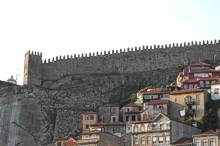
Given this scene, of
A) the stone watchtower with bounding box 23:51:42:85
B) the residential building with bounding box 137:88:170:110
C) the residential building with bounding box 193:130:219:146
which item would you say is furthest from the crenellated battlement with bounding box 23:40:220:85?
the residential building with bounding box 193:130:219:146

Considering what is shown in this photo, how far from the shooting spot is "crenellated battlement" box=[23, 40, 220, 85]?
113000 mm

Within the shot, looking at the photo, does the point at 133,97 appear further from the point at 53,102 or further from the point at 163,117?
the point at 163,117

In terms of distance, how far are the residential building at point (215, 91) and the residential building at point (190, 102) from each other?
0.99 m

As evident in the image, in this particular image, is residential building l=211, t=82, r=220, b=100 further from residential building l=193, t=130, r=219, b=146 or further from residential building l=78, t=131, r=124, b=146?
residential building l=78, t=131, r=124, b=146

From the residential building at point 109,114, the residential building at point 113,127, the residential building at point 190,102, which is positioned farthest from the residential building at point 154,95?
the residential building at point 113,127

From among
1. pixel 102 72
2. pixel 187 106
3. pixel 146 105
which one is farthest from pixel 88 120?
pixel 102 72

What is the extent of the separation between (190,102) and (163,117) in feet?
22.3

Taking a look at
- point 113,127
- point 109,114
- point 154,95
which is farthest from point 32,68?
point 113,127

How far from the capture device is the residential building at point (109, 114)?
94.8 metres

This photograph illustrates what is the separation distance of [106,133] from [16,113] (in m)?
26.0

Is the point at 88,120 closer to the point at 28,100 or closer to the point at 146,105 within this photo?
the point at 146,105

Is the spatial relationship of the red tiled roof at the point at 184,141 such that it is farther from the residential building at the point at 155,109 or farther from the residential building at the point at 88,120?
the residential building at the point at 88,120

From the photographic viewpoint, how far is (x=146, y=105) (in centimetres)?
9300

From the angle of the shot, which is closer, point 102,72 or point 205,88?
point 205,88
